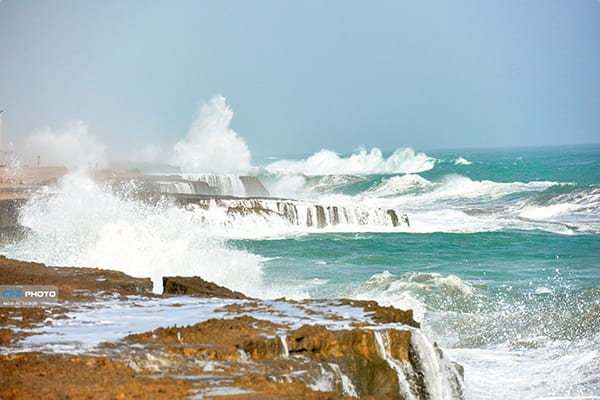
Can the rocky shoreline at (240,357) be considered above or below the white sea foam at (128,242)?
below

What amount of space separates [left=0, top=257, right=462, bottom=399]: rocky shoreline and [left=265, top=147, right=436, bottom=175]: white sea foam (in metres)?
69.3

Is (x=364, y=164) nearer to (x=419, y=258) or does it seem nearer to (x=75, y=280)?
(x=419, y=258)

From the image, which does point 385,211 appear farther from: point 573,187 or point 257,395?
point 257,395

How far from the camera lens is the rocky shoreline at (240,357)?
4973mm

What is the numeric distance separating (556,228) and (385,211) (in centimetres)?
578

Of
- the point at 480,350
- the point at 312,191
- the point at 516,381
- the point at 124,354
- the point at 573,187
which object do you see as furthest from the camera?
the point at 312,191

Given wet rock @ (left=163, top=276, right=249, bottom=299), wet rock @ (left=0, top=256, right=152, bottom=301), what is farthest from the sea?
wet rock @ (left=0, top=256, right=152, bottom=301)

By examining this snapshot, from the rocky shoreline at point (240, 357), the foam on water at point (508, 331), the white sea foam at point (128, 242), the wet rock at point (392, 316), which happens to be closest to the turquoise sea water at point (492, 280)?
the foam on water at point (508, 331)

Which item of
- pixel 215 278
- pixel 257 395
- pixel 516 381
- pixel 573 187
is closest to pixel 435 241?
pixel 215 278

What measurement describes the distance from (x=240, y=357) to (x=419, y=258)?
46.2 ft

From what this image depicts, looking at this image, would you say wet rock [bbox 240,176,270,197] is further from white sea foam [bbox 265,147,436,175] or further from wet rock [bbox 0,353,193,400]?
white sea foam [bbox 265,147,436,175]

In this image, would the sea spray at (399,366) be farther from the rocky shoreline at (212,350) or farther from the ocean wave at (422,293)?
→ the ocean wave at (422,293)

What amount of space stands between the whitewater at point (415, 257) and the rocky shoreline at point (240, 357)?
1.17 ft

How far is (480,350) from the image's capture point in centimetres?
1028
